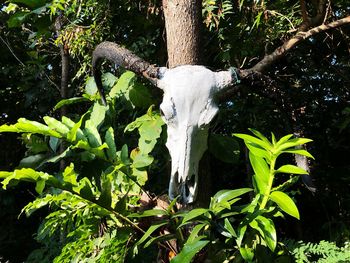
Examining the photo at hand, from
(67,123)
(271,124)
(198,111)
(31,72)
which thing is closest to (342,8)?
(271,124)

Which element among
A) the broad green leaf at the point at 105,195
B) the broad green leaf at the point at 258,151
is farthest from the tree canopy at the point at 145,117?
the broad green leaf at the point at 258,151

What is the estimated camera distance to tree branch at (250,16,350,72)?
1336 mm

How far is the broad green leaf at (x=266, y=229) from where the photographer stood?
3.30 feet

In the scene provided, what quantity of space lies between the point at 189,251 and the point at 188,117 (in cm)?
33

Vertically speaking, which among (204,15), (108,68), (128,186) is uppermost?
(204,15)

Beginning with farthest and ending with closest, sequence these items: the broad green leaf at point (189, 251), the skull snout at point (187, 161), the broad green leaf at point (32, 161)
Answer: the broad green leaf at point (32, 161)
the skull snout at point (187, 161)
the broad green leaf at point (189, 251)

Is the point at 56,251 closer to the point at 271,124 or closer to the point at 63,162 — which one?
the point at 63,162

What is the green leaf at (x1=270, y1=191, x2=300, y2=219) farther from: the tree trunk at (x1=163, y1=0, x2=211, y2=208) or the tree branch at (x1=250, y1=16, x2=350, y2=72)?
the tree branch at (x1=250, y1=16, x2=350, y2=72)

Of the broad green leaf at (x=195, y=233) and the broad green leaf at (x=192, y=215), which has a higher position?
the broad green leaf at (x=192, y=215)

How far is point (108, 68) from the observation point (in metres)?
2.02

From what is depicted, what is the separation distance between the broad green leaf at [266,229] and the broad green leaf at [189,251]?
0.45 ft

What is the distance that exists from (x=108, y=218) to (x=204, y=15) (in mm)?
886

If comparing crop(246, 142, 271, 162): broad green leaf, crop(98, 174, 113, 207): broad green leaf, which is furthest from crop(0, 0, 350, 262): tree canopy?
crop(246, 142, 271, 162): broad green leaf

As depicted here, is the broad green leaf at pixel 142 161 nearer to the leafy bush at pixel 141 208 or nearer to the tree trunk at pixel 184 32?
the leafy bush at pixel 141 208
